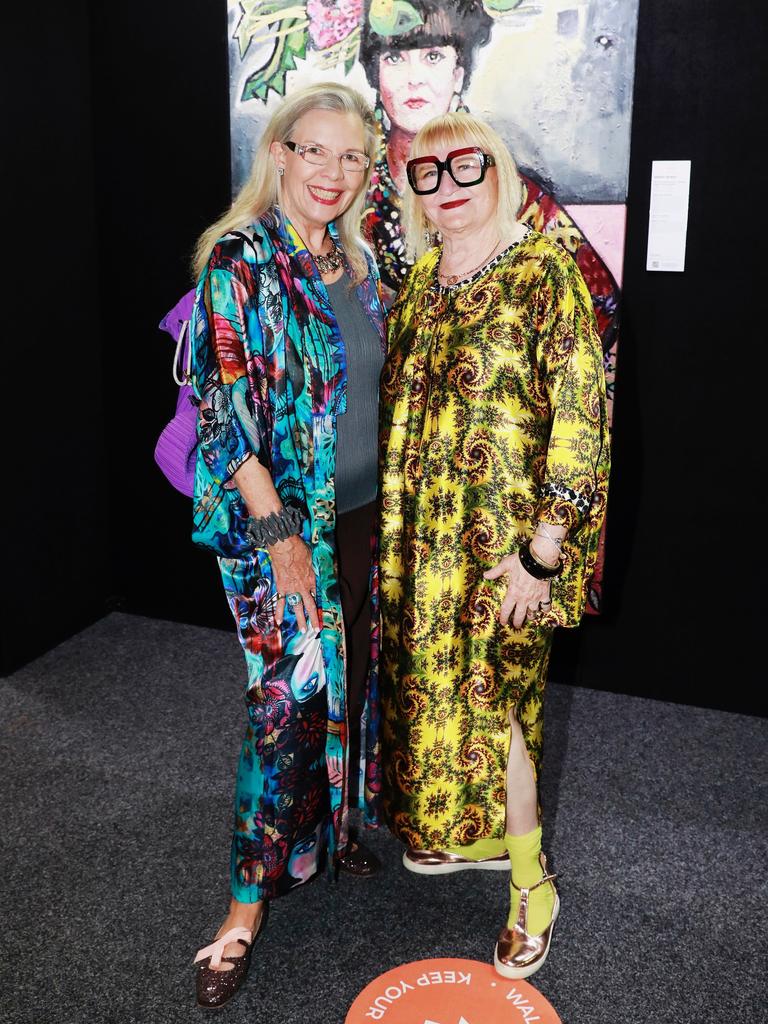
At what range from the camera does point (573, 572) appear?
183 cm

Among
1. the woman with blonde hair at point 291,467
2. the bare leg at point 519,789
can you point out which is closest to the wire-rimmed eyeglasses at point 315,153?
the woman with blonde hair at point 291,467

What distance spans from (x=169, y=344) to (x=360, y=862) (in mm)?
1998

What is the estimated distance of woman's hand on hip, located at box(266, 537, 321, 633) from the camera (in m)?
1.83

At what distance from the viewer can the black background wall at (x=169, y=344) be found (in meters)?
2.85

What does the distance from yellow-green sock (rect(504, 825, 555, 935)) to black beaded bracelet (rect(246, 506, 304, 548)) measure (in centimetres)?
75

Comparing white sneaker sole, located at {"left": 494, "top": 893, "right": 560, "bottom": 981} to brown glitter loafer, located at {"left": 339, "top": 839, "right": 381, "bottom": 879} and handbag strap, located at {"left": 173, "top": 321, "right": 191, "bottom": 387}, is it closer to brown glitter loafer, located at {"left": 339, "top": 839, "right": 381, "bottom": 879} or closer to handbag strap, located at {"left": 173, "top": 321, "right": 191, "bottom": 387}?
brown glitter loafer, located at {"left": 339, "top": 839, "right": 381, "bottom": 879}

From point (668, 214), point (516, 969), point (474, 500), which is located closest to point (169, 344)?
point (668, 214)

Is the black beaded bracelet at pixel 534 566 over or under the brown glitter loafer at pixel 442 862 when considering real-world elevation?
over

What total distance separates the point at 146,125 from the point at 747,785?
110 inches

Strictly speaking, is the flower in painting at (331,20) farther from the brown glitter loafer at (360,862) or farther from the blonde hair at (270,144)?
the brown glitter loafer at (360,862)

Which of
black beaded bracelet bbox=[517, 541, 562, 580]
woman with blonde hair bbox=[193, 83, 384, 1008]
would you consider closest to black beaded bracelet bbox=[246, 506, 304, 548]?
woman with blonde hair bbox=[193, 83, 384, 1008]

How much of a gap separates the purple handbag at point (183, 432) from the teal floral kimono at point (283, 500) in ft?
0.25

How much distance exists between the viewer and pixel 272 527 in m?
1.80

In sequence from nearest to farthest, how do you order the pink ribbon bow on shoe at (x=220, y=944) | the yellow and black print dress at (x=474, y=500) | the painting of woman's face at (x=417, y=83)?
the yellow and black print dress at (x=474, y=500) → the pink ribbon bow on shoe at (x=220, y=944) → the painting of woman's face at (x=417, y=83)
